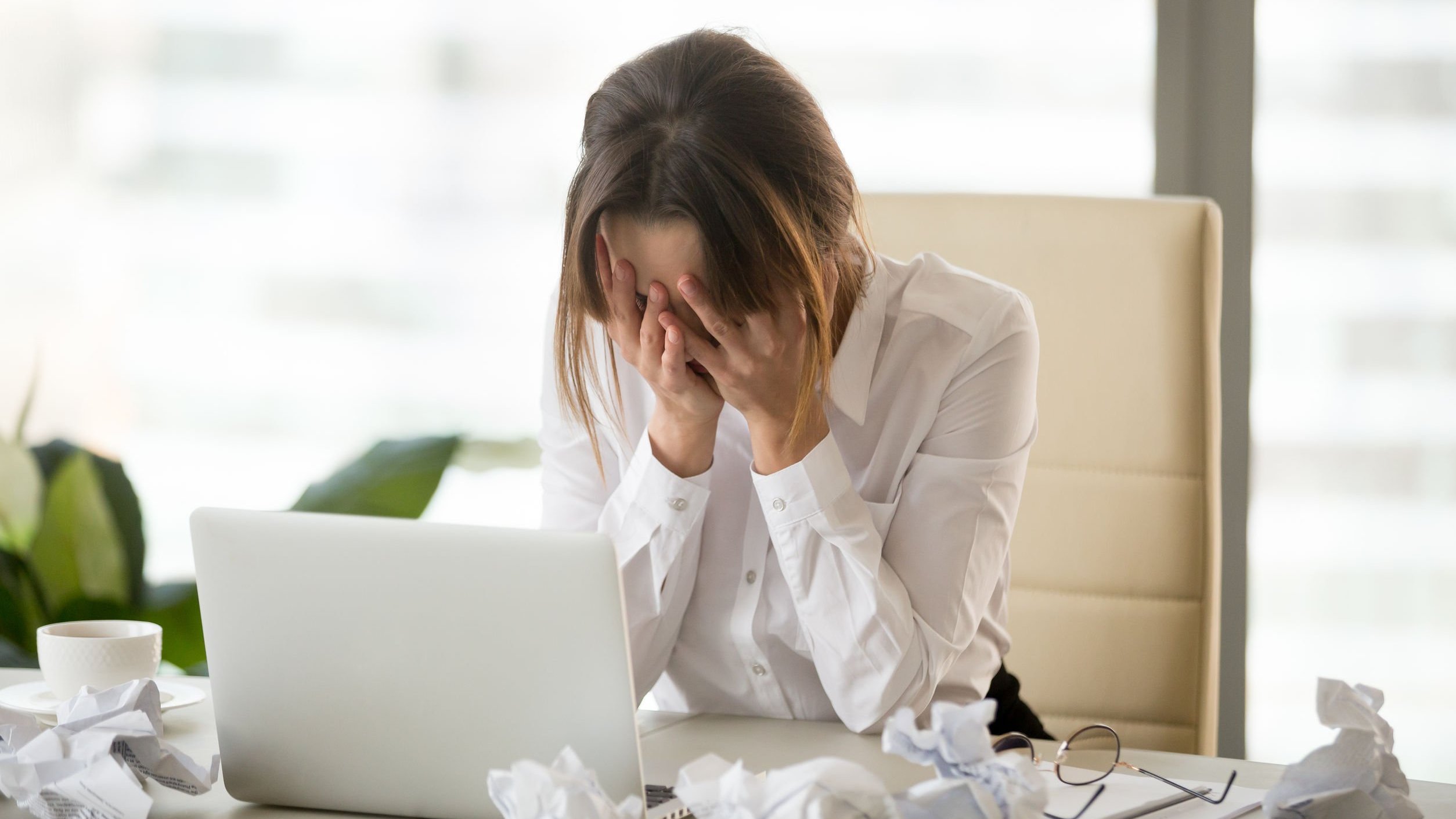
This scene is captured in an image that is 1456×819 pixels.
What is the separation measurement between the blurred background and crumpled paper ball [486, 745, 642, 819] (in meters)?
1.43

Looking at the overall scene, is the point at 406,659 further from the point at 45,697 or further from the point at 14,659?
the point at 14,659

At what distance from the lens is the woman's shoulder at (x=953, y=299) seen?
47.7 inches

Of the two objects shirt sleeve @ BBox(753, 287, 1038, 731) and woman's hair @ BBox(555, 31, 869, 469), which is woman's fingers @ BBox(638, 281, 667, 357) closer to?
woman's hair @ BBox(555, 31, 869, 469)

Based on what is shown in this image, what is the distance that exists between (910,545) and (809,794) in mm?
584

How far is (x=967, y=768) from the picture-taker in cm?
61

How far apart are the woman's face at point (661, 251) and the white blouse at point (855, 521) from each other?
0.58 ft

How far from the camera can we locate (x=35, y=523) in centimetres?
197

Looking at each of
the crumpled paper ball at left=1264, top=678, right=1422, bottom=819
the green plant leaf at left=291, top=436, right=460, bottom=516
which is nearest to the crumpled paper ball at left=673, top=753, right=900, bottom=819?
the crumpled paper ball at left=1264, top=678, right=1422, bottom=819

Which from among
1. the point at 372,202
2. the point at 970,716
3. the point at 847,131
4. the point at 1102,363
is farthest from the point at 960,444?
the point at 372,202

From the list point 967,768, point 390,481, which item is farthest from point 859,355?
point 390,481

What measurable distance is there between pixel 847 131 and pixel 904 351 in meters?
0.86

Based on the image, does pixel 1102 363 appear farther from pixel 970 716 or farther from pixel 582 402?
pixel 970 716

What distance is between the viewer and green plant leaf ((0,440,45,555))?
1.96m

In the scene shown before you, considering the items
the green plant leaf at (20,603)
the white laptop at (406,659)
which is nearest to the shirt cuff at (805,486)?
the white laptop at (406,659)
